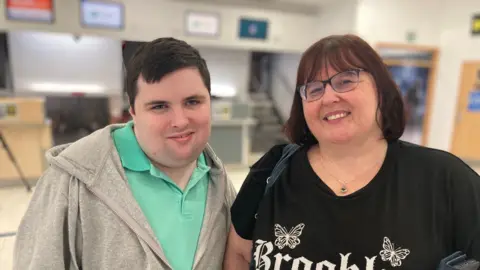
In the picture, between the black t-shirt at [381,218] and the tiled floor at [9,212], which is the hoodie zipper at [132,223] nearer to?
the black t-shirt at [381,218]

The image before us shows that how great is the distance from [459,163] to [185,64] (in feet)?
2.61

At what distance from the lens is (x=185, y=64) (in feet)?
3.49

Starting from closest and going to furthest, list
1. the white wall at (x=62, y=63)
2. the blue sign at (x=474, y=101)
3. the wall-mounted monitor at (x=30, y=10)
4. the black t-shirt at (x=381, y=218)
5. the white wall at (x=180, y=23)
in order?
the black t-shirt at (x=381, y=218)
the wall-mounted monitor at (x=30, y=10)
the white wall at (x=180, y=23)
the blue sign at (x=474, y=101)
the white wall at (x=62, y=63)

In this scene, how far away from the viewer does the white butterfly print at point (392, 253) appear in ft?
3.07

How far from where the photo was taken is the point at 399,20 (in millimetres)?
7102

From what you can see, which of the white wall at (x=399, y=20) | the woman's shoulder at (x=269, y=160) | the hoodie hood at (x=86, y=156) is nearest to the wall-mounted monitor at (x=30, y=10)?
the white wall at (x=399, y=20)

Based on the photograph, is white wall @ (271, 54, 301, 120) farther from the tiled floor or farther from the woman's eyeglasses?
the woman's eyeglasses

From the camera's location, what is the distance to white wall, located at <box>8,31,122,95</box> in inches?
285

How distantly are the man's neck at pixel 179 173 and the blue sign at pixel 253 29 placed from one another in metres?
6.21

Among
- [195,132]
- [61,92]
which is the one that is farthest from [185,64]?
[61,92]

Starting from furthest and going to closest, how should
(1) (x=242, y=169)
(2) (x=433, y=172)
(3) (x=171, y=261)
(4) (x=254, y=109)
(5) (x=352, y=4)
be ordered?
(4) (x=254, y=109) < (5) (x=352, y=4) < (1) (x=242, y=169) < (3) (x=171, y=261) < (2) (x=433, y=172)

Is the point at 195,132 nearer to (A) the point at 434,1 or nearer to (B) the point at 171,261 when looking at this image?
(B) the point at 171,261

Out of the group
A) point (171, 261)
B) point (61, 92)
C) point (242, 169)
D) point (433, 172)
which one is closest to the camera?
point (433, 172)

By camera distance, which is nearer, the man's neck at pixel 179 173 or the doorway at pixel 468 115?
the man's neck at pixel 179 173
